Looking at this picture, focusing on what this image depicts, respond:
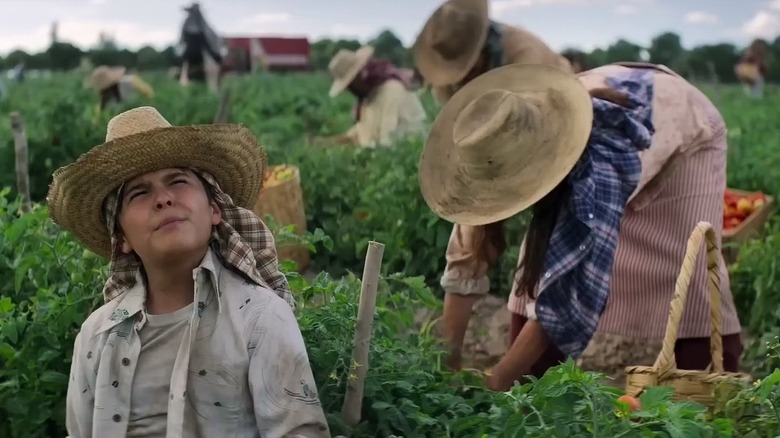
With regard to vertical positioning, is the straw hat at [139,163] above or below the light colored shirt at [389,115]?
above

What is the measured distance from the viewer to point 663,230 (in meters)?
3.41

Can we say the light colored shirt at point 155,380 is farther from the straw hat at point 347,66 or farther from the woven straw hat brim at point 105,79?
the woven straw hat brim at point 105,79

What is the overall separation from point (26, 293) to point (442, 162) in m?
1.45

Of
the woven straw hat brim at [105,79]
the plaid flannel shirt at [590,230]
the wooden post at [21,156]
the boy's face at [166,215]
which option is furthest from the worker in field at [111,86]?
the boy's face at [166,215]

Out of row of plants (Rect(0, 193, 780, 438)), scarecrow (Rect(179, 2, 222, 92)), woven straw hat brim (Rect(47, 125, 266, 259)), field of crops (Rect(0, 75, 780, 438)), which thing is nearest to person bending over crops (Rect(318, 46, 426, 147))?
field of crops (Rect(0, 75, 780, 438))

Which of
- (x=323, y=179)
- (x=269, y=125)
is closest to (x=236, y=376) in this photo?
(x=323, y=179)

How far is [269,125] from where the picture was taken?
11.1 metres

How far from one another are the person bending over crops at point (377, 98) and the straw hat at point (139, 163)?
567 centimetres

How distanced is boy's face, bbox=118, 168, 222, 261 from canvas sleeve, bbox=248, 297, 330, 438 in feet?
0.74

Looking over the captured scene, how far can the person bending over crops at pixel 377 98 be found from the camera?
8375 millimetres

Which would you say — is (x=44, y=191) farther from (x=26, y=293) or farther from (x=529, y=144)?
(x=529, y=144)

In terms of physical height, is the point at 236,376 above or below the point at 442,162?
below

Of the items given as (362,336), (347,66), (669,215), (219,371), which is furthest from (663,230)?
(347,66)

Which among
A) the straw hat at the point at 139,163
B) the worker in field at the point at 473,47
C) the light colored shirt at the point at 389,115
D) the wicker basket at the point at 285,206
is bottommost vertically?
the wicker basket at the point at 285,206
